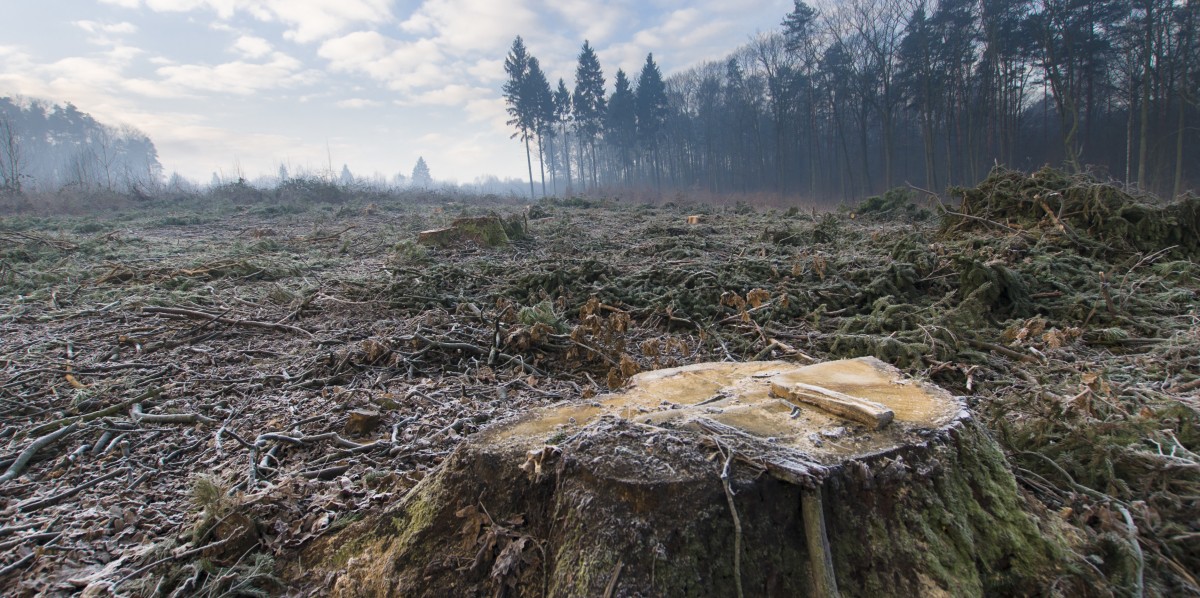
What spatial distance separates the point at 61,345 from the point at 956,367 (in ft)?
23.4

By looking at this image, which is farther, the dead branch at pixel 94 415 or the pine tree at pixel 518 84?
the pine tree at pixel 518 84

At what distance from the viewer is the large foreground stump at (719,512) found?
1300 mm

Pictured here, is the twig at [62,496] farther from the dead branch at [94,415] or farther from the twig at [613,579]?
the twig at [613,579]

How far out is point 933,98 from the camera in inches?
1070

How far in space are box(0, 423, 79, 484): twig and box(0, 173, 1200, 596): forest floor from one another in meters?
0.02

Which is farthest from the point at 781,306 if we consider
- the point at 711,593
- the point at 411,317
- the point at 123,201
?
the point at 123,201

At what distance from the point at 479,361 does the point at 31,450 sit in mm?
2438

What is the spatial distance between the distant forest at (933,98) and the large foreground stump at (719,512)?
386 inches

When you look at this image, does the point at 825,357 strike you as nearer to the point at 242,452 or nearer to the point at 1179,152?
the point at 242,452

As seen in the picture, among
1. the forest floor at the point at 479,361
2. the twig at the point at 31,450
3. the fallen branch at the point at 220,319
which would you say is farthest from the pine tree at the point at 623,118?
the twig at the point at 31,450

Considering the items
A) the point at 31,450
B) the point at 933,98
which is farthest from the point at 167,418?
the point at 933,98

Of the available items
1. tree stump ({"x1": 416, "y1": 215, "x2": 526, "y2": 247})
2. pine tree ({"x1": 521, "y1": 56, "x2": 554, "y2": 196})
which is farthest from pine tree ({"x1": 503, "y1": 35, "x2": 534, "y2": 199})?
tree stump ({"x1": 416, "y1": 215, "x2": 526, "y2": 247})

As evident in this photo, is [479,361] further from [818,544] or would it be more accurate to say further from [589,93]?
[589,93]

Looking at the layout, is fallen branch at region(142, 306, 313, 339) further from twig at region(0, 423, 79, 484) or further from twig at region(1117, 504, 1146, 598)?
twig at region(1117, 504, 1146, 598)
